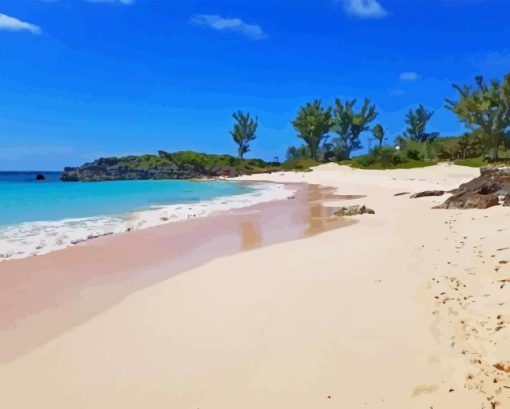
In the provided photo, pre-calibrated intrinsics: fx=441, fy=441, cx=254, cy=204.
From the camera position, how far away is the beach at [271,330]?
352 cm

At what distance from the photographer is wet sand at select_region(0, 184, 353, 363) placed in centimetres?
539

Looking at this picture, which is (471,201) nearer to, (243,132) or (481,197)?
(481,197)

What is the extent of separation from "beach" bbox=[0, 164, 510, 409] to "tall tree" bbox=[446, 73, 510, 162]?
47.5 meters

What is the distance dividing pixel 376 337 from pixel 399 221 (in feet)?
29.4

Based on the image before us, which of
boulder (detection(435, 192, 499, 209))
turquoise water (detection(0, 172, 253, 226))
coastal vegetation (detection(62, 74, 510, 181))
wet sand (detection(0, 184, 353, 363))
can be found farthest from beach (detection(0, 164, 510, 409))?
coastal vegetation (detection(62, 74, 510, 181))

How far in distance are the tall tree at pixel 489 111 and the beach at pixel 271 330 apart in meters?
47.5

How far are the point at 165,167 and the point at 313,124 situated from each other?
33455 millimetres

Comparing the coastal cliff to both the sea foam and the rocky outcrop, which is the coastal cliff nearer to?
the sea foam

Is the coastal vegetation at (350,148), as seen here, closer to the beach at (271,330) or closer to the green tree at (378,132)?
the green tree at (378,132)

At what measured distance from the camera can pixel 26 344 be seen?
469 cm

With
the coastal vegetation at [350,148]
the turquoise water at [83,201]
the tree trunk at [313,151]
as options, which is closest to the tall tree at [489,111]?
the coastal vegetation at [350,148]

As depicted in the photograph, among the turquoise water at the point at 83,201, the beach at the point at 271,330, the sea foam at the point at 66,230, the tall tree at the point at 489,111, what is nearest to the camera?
the beach at the point at 271,330

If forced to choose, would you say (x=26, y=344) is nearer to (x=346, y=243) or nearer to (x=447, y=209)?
(x=346, y=243)

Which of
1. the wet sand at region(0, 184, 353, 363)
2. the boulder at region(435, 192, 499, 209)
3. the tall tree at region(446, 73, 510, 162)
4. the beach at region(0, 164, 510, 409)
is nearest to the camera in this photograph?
the beach at region(0, 164, 510, 409)
